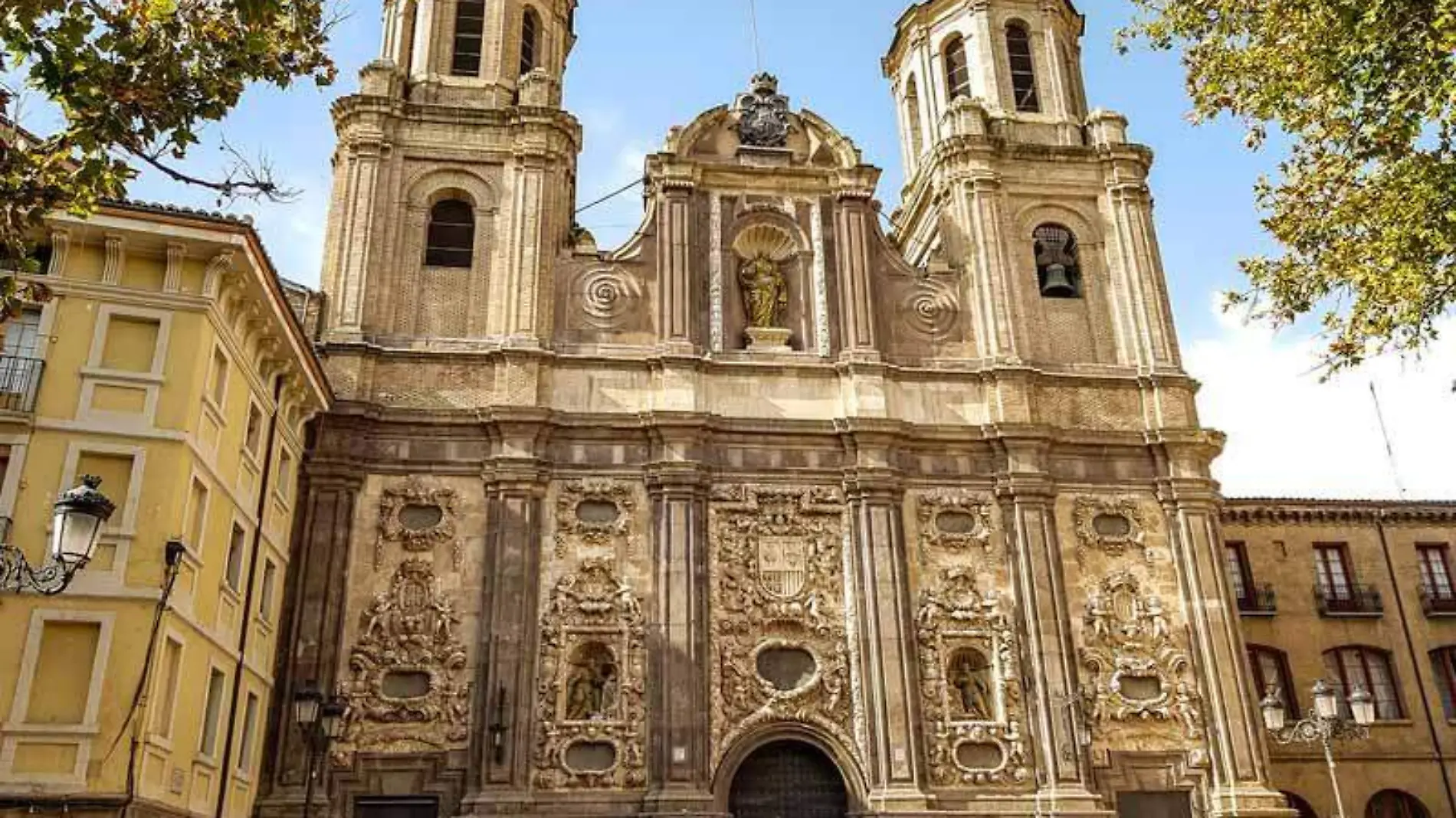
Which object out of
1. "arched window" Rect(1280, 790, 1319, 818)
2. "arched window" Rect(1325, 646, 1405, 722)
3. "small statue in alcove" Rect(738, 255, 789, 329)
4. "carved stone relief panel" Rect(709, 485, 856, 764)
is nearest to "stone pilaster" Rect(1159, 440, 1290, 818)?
"arched window" Rect(1280, 790, 1319, 818)

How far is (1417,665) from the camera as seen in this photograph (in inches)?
1135

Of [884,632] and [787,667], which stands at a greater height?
[884,632]

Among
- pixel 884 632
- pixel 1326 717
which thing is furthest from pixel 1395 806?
pixel 884 632

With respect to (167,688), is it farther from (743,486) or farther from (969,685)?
(969,685)

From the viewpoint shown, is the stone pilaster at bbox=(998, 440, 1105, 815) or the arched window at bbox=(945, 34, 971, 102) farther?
the arched window at bbox=(945, 34, 971, 102)

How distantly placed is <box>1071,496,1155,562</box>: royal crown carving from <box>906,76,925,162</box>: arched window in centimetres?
1140

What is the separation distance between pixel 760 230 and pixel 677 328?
3349mm

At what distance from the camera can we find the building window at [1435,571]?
2980cm

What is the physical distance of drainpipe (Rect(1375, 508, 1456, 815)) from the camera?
27.7 metres

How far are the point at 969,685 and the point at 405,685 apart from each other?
32.4ft

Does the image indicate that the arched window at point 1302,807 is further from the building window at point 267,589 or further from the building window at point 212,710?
the building window at point 212,710

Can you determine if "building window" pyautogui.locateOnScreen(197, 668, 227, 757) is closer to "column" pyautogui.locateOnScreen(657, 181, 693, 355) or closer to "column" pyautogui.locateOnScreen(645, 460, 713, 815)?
"column" pyautogui.locateOnScreen(645, 460, 713, 815)

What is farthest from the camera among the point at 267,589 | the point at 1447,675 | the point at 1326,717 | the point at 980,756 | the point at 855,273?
the point at 1447,675

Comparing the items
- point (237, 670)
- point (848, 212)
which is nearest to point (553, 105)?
point (848, 212)
